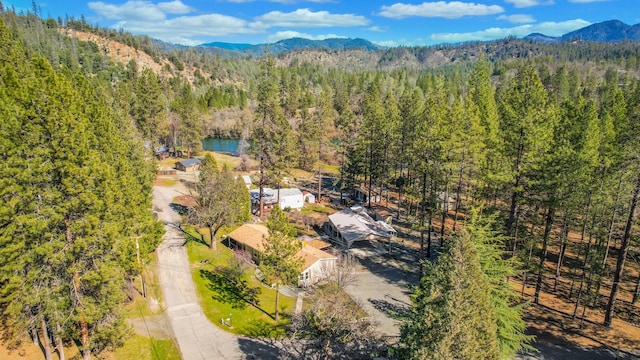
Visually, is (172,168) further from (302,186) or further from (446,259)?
(446,259)

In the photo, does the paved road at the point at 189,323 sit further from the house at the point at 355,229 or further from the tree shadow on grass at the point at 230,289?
the house at the point at 355,229

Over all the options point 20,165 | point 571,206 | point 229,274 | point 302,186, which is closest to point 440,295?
point 20,165

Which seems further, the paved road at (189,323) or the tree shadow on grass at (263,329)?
the tree shadow on grass at (263,329)

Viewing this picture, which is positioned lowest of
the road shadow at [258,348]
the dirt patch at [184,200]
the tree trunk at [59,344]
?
the road shadow at [258,348]

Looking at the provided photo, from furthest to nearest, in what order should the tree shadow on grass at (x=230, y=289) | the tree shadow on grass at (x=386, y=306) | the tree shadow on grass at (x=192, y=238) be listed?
1. the tree shadow on grass at (x=192, y=238)
2. the tree shadow on grass at (x=230, y=289)
3. the tree shadow on grass at (x=386, y=306)

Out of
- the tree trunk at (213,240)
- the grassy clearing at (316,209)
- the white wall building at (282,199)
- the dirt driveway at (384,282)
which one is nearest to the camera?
the dirt driveway at (384,282)

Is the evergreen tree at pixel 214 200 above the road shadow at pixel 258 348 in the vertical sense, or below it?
above

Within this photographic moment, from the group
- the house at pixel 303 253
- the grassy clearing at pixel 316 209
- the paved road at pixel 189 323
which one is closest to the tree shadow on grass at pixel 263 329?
the paved road at pixel 189 323

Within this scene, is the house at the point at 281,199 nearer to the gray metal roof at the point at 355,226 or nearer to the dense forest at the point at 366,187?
the dense forest at the point at 366,187
